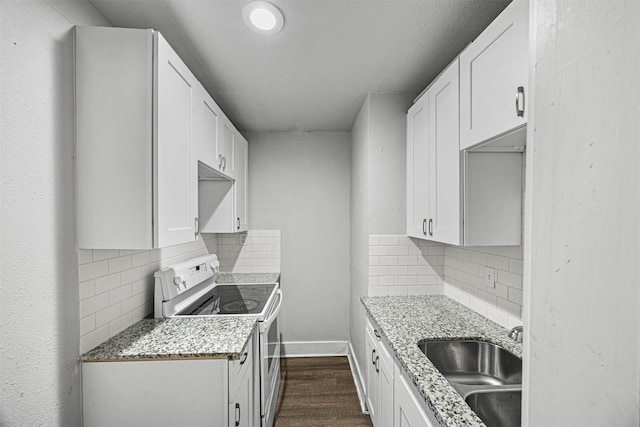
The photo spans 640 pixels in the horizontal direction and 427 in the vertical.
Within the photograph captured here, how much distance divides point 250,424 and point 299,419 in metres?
0.81

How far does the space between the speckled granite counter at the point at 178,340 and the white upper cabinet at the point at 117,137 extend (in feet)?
1.55

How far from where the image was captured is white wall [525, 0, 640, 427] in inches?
15.2

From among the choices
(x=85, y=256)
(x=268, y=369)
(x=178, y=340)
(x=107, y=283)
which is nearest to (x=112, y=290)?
(x=107, y=283)

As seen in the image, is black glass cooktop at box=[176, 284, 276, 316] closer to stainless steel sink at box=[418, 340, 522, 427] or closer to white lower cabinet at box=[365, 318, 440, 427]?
white lower cabinet at box=[365, 318, 440, 427]

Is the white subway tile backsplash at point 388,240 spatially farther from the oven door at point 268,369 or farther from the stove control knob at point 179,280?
the stove control knob at point 179,280

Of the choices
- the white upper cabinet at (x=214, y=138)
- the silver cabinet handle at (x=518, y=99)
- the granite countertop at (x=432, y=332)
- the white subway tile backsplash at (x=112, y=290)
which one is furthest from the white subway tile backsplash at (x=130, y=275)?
the silver cabinet handle at (x=518, y=99)

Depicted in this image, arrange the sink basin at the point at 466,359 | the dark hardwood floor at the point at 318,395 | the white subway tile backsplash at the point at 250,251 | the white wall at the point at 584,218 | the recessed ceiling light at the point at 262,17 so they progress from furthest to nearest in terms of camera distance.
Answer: the white subway tile backsplash at the point at 250,251 → the dark hardwood floor at the point at 318,395 → the sink basin at the point at 466,359 → the recessed ceiling light at the point at 262,17 → the white wall at the point at 584,218

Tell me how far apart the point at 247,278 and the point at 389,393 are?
1.84 meters

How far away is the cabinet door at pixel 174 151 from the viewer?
1356mm

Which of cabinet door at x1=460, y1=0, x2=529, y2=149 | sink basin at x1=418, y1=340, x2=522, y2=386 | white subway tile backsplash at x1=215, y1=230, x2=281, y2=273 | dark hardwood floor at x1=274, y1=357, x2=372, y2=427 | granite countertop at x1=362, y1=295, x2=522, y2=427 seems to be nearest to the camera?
granite countertop at x1=362, y1=295, x2=522, y2=427

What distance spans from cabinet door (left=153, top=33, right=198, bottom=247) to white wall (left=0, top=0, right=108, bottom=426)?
33cm

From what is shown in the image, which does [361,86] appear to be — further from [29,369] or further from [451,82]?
[29,369]

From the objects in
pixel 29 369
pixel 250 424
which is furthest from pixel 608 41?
pixel 250 424

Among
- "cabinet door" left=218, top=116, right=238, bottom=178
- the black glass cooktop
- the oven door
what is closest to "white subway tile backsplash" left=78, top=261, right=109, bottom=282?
the black glass cooktop
